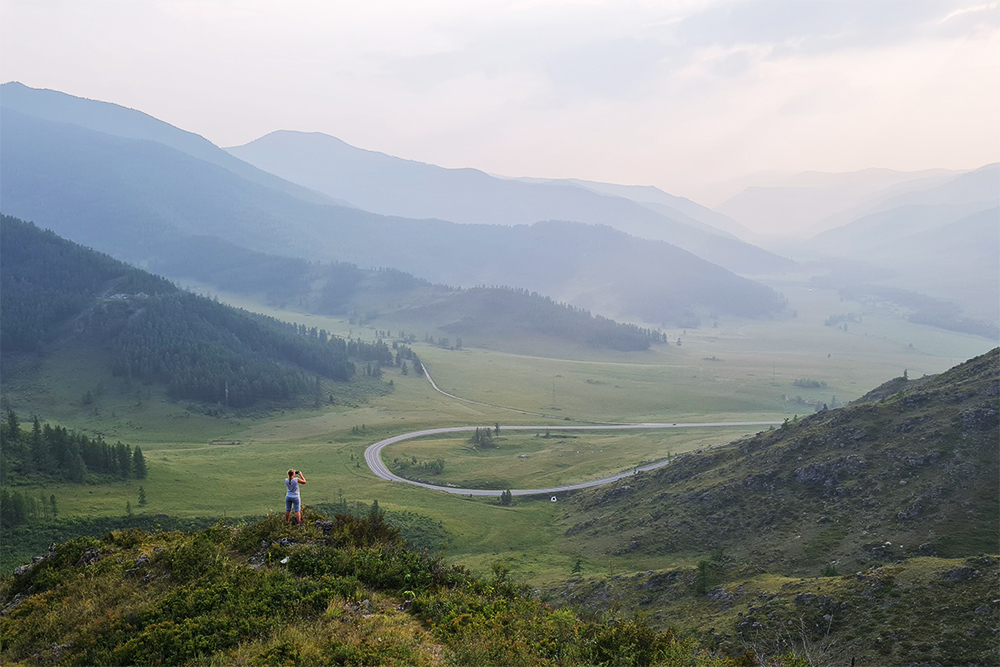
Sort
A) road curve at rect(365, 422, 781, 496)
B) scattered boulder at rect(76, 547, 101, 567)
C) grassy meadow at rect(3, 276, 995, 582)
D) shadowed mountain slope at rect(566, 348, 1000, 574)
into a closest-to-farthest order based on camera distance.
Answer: scattered boulder at rect(76, 547, 101, 567) < shadowed mountain slope at rect(566, 348, 1000, 574) < grassy meadow at rect(3, 276, 995, 582) < road curve at rect(365, 422, 781, 496)

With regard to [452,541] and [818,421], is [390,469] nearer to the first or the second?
[452,541]

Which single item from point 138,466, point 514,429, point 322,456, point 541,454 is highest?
point 138,466

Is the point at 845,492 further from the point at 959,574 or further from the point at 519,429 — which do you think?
the point at 519,429

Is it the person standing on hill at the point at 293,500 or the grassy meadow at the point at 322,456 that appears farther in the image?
the grassy meadow at the point at 322,456

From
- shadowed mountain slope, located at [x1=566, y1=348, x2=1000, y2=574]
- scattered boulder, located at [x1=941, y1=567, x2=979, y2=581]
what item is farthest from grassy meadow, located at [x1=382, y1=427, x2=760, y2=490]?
scattered boulder, located at [x1=941, y1=567, x2=979, y2=581]

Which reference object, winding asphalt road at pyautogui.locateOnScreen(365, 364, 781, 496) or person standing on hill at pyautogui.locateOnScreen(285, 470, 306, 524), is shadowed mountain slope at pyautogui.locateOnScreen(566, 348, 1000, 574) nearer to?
winding asphalt road at pyautogui.locateOnScreen(365, 364, 781, 496)

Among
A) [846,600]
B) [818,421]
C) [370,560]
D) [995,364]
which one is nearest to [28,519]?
[370,560]

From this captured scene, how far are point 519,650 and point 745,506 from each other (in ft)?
199

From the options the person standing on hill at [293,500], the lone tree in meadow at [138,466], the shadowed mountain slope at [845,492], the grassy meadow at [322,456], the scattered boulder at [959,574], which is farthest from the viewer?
the lone tree in meadow at [138,466]

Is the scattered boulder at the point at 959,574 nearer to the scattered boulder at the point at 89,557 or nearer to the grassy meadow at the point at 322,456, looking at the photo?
the grassy meadow at the point at 322,456

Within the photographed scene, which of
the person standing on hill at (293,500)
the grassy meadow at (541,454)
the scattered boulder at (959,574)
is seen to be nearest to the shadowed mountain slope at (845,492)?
the scattered boulder at (959,574)

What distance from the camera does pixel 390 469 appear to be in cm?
12731

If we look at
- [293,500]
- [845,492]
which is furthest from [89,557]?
[845,492]

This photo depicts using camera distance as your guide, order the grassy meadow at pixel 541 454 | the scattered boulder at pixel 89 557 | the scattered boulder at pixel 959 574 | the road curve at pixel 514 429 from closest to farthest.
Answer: the scattered boulder at pixel 89 557 < the scattered boulder at pixel 959 574 < the road curve at pixel 514 429 < the grassy meadow at pixel 541 454
